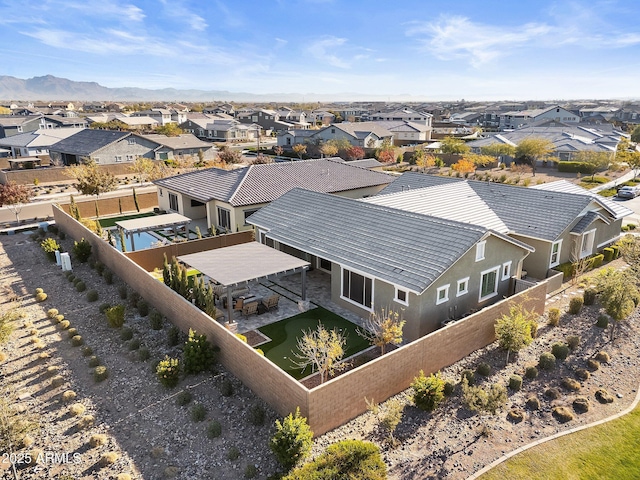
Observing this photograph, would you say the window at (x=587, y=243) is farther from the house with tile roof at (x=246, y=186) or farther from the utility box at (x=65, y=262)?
the utility box at (x=65, y=262)

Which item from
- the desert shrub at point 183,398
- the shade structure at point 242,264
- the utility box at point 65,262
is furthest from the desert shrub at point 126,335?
the utility box at point 65,262

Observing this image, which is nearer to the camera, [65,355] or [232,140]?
[65,355]

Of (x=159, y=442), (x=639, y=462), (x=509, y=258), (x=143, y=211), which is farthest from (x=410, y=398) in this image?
(x=143, y=211)

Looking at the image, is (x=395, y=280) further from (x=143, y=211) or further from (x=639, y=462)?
(x=143, y=211)

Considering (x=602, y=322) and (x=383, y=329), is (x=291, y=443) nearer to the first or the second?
(x=383, y=329)

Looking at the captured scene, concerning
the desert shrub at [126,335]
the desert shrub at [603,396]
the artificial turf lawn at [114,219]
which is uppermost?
the artificial turf lawn at [114,219]
